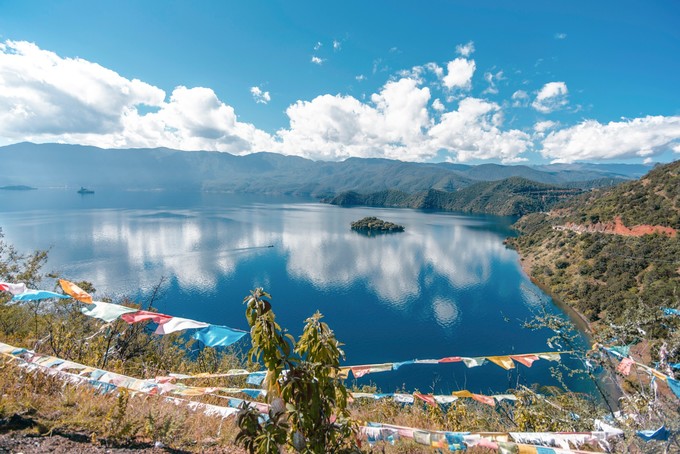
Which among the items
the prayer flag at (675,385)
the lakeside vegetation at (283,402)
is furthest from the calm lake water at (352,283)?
the prayer flag at (675,385)

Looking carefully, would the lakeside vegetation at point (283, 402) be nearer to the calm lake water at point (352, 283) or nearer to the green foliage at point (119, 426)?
the green foliage at point (119, 426)

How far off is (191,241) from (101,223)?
142 ft

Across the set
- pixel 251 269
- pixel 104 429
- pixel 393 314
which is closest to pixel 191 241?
pixel 251 269

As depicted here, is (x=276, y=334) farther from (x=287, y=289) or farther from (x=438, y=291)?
(x=438, y=291)

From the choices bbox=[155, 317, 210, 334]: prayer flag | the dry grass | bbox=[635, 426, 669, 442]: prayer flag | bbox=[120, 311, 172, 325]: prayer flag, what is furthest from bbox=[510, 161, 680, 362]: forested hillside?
bbox=[120, 311, 172, 325]: prayer flag

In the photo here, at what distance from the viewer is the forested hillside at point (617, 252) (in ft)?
123

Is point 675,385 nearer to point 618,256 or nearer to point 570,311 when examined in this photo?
point 570,311

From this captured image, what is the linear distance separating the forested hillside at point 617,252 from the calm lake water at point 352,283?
4.59 meters

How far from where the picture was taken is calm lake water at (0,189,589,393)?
105ft

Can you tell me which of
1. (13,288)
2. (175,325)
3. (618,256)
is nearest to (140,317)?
(175,325)

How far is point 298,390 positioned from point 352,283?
4897 cm

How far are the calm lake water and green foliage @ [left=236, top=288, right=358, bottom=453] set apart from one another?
44.9 feet

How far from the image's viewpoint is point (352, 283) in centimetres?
5106

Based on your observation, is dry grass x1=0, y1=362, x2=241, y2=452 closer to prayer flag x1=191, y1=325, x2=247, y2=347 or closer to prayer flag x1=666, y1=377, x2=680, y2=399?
prayer flag x1=191, y1=325, x2=247, y2=347
